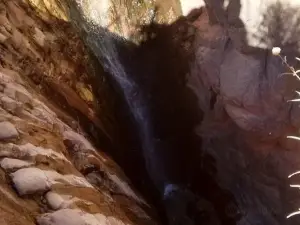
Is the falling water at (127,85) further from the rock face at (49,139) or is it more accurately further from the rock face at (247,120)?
the rock face at (247,120)

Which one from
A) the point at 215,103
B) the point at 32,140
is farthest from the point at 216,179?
the point at 32,140

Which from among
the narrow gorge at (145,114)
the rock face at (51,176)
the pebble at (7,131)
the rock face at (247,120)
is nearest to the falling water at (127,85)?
the narrow gorge at (145,114)

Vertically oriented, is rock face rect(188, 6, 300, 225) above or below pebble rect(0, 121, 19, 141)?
above

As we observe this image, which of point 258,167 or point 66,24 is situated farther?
point 66,24

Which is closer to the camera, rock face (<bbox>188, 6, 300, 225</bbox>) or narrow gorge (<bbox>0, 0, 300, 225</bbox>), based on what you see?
narrow gorge (<bbox>0, 0, 300, 225</bbox>)

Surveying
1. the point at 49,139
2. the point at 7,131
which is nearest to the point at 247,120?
the point at 49,139

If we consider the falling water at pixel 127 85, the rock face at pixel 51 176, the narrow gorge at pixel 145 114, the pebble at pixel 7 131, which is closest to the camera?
the rock face at pixel 51 176

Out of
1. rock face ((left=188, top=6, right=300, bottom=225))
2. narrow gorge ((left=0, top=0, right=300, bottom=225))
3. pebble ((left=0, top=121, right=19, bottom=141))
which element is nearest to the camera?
pebble ((left=0, top=121, right=19, bottom=141))

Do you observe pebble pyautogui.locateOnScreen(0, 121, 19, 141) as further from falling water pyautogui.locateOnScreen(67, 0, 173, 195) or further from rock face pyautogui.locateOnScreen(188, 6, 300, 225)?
rock face pyautogui.locateOnScreen(188, 6, 300, 225)

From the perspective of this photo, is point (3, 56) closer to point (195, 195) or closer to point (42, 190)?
point (42, 190)

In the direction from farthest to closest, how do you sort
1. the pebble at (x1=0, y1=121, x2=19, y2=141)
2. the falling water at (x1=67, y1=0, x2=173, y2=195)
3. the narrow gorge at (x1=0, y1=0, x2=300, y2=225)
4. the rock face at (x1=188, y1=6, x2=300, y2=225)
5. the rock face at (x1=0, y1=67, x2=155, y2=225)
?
the falling water at (x1=67, y1=0, x2=173, y2=195)
the rock face at (x1=188, y1=6, x2=300, y2=225)
the narrow gorge at (x1=0, y1=0, x2=300, y2=225)
the pebble at (x1=0, y1=121, x2=19, y2=141)
the rock face at (x1=0, y1=67, x2=155, y2=225)

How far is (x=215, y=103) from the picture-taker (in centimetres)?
593

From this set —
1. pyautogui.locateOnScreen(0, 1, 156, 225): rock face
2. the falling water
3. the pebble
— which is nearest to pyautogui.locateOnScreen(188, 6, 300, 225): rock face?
the falling water

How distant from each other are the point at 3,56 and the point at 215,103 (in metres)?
2.89
